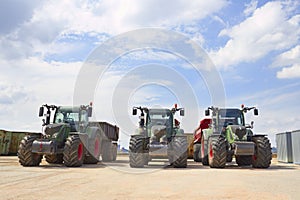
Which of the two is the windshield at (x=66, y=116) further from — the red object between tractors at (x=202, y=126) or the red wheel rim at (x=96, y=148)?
the red object between tractors at (x=202, y=126)

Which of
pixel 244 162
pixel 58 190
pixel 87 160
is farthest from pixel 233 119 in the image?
pixel 58 190

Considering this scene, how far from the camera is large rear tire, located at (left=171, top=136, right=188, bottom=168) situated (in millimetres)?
13133

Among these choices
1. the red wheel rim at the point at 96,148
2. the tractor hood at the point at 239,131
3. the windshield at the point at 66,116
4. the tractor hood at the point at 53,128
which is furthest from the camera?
the red wheel rim at the point at 96,148

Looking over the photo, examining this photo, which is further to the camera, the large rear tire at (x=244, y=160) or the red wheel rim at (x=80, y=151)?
the large rear tire at (x=244, y=160)

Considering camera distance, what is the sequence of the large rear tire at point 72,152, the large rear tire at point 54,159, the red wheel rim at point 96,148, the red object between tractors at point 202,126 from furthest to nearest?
the red object between tractors at point 202,126
the red wheel rim at point 96,148
the large rear tire at point 54,159
the large rear tire at point 72,152

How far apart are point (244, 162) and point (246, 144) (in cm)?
254

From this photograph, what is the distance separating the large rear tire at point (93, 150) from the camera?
1516cm

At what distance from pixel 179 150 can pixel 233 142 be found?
2.76 m

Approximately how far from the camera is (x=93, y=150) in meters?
15.4

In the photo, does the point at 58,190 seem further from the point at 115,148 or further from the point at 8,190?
the point at 115,148

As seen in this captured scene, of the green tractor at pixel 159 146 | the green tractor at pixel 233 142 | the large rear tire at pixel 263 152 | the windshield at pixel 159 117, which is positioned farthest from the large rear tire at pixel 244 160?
the windshield at pixel 159 117

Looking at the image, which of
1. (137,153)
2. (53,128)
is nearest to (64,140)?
(53,128)

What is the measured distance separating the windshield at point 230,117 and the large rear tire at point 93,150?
662cm

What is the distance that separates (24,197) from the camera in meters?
6.06
